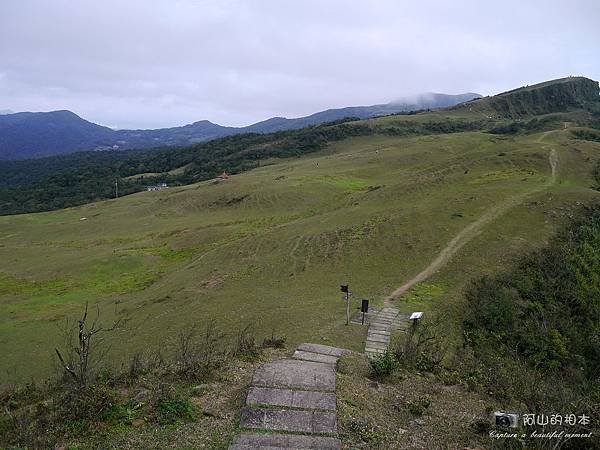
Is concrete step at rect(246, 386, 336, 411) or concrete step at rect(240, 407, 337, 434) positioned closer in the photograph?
concrete step at rect(240, 407, 337, 434)

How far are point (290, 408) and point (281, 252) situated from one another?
18.6m

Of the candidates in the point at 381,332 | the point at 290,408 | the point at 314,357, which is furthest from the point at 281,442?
the point at 381,332

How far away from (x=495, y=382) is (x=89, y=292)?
85.1 ft

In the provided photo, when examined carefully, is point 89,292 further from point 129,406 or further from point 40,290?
point 129,406

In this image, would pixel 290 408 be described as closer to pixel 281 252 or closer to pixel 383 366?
pixel 383 366

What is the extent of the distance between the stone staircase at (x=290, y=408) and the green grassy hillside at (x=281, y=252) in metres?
3.89

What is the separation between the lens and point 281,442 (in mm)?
8117

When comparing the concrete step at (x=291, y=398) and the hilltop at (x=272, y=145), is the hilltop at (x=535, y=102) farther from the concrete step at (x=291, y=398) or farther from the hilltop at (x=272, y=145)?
the concrete step at (x=291, y=398)

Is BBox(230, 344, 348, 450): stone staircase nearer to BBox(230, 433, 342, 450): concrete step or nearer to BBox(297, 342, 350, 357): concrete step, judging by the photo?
BBox(230, 433, 342, 450): concrete step

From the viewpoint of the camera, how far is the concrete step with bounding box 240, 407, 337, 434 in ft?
27.9

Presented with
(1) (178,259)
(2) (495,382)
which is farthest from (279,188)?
(2) (495,382)

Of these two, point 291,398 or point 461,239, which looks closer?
point 291,398

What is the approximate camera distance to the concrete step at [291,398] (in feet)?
30.6

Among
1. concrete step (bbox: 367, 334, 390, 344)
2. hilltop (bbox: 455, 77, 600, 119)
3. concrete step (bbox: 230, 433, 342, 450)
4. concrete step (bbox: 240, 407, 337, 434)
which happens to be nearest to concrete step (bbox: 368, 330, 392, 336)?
concrete step (bbox: 367, 334, 390, 344)
